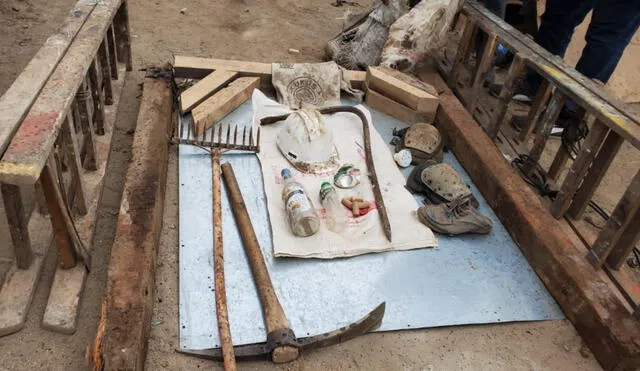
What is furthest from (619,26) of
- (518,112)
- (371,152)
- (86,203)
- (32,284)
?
(32,284)

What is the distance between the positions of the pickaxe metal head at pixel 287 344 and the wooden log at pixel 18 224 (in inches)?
31.9

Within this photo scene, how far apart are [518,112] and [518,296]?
2.54 m

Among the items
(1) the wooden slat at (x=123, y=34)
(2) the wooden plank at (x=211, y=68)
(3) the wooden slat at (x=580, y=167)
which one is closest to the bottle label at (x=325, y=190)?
(3) the wooden slat at (x=580, y=167)

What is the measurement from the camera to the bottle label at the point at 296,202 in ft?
8.52

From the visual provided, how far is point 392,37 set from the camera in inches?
168

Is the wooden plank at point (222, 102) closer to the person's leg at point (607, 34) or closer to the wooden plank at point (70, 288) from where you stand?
the wooden plank at point (70, 288)

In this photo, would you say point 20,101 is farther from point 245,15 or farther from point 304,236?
point 245,15

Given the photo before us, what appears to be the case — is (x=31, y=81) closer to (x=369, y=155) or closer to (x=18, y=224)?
(x=18, y=224)

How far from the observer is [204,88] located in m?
3.55

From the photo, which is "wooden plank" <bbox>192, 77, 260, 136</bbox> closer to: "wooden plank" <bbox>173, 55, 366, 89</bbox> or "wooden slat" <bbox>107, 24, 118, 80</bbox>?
"wooden plank" <bbox>173, 55, 366, 89</bbox>

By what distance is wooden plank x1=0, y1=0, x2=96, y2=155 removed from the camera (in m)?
1.95

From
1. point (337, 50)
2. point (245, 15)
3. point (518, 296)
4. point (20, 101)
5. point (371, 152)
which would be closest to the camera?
point (20, 101)

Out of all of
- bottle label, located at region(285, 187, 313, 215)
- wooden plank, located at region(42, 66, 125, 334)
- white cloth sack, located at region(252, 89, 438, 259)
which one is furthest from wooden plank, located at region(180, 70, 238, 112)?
bottle label, located at region(285, 187, 313, 215)

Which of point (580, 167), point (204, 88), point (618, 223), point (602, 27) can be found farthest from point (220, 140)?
point (602, 27)
